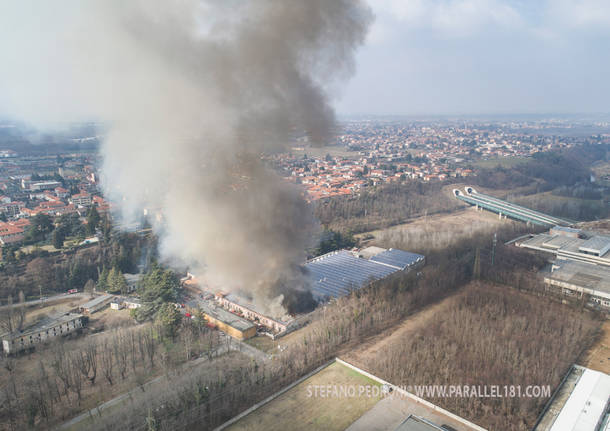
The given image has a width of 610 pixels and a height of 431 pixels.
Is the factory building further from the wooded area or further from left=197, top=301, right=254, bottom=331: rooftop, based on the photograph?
left=197, top=301, right=254, bottom=331: rooftop

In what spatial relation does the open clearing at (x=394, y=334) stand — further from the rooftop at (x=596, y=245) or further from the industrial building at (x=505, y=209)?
the industrial building at (x=505, y=209)

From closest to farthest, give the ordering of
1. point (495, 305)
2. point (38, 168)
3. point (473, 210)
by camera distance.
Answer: point (495, 305), point (473, 210), point (38, 168)

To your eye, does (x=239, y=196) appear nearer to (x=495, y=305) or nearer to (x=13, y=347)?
(x=13, y=347)

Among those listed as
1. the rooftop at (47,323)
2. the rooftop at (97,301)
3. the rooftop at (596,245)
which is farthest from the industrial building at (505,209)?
the rooftop at (47,323)

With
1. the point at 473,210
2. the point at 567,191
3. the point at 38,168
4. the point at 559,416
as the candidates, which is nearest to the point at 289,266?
the point at 559,416

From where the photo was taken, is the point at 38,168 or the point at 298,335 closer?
the point at 298,335

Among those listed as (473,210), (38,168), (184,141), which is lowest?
(473,210)

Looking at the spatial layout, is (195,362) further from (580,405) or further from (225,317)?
(580,405)
